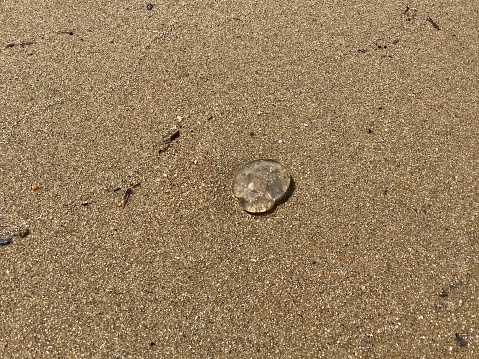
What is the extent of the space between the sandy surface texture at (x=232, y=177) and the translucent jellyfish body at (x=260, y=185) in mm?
46

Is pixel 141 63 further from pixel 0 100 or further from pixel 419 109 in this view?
pixel 419 109

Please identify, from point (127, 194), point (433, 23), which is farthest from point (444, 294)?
point (433, 23)

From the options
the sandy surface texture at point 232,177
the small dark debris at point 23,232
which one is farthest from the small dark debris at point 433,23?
the small dark debris at point 23,232

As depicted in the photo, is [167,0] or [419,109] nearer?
[419,109]

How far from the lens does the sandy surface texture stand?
1.73m

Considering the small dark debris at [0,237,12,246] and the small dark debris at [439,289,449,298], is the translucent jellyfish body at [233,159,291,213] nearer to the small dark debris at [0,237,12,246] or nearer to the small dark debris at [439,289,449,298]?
the small dark debris at [439,289,449,298]

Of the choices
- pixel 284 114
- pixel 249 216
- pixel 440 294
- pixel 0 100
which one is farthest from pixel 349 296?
pixel 0 100

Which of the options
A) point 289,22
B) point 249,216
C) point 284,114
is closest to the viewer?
point 249,216

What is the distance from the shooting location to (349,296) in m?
1.78

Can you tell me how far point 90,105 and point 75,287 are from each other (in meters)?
0.98

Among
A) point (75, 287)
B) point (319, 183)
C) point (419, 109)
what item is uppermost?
point (419, 109)

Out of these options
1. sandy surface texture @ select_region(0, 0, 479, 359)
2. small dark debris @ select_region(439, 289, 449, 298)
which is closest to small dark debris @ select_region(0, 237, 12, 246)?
sandy surface texture @ select_region(0, 0, 479, 359)

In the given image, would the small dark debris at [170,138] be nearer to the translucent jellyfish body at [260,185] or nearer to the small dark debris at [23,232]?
the translucent jellyfish body at [260,185]

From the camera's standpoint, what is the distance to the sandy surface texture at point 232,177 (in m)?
1.73
